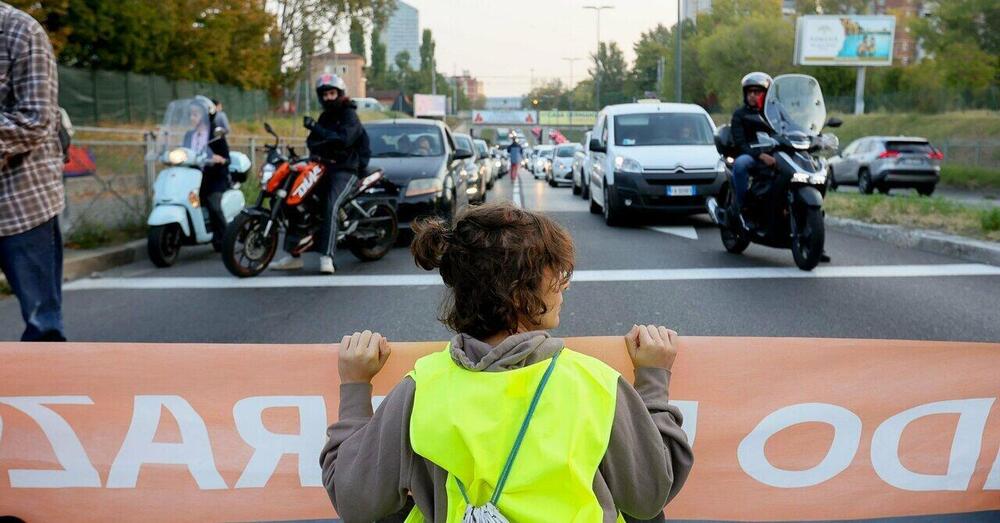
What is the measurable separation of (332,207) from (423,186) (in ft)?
10.3

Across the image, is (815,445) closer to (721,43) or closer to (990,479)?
(990,479)

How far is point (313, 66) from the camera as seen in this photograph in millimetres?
52250

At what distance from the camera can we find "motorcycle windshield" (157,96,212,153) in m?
10.2

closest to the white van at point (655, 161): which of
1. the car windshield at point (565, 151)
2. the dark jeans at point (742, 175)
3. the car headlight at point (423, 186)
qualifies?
the car headlight at point (423, 186)

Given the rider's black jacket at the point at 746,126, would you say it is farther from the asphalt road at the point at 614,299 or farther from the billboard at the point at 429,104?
the billboard at the point at 429,104

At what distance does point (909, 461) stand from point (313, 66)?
52098 mm

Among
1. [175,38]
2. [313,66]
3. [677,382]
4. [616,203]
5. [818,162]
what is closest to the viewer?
[677,382]

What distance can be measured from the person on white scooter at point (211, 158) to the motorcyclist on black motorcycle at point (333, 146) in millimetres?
1419

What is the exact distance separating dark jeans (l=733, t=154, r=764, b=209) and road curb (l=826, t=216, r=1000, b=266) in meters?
2.35

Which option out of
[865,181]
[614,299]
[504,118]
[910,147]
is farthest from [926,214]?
[504,118]

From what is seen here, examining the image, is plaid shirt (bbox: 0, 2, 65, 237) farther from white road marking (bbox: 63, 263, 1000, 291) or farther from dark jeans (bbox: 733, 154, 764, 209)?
dark jeans (bbox: 733, 154, 764, 209)

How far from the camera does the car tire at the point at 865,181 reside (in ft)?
86.4

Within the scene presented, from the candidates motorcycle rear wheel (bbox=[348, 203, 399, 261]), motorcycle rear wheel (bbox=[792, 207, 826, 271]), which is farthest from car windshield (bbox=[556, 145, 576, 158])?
motorcycle rear wheel (bbox=[792, 207, 826, 271])

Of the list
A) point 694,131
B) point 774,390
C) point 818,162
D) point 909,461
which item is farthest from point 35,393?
point 694,131
